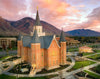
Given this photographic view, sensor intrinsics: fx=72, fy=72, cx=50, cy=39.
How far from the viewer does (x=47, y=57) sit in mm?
28312

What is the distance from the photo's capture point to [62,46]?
33.2 m

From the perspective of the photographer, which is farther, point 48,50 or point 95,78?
point 48,50

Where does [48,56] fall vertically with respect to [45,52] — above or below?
below

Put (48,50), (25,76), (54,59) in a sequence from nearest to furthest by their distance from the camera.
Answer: (25,76), (48,50), (54,59)

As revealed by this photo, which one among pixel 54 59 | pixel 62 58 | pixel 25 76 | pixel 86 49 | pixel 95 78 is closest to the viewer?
pixel 95 78

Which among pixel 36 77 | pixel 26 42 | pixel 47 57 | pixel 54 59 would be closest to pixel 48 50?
pixel 47 57

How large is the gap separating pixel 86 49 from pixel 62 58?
32559mm

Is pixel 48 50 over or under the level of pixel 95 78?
over

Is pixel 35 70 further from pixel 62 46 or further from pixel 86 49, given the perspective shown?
pixel 86 49

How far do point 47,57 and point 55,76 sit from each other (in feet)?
24.4

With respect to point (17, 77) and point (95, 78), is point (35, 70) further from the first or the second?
point (95, 78)

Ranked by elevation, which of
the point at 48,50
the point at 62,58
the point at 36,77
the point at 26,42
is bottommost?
the point at 36,77

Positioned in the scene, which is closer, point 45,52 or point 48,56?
point 48,56

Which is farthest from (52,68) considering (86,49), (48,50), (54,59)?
(86,49)
